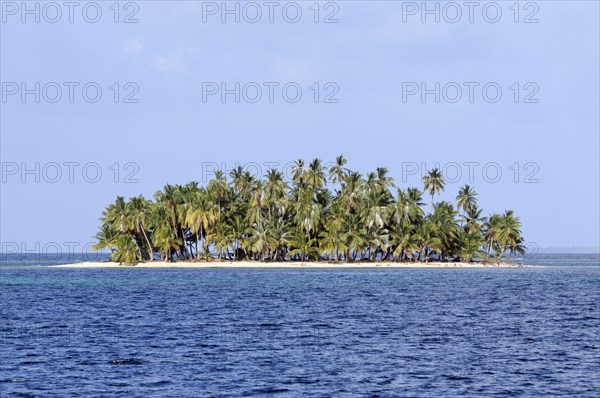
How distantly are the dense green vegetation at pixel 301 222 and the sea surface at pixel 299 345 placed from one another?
68.1 metres

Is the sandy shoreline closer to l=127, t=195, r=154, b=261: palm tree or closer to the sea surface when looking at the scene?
l=127, t=195, r=154, b=261: palm tree

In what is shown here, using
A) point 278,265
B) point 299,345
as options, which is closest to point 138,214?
point 278,265

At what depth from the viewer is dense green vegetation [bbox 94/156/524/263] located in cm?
15200

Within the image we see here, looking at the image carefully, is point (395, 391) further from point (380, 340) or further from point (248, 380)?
point (380, 340)

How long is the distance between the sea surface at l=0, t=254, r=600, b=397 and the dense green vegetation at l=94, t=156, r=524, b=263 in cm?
6808

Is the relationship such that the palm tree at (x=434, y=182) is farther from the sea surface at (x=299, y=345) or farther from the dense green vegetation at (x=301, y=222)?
the sea surface at (x=299, y=345)

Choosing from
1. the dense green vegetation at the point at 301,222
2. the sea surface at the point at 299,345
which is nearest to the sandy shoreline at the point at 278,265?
the dense green vegetation at the point at 301,222

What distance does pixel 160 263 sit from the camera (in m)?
160

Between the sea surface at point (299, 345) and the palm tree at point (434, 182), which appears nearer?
the sea surface at point (299, 345)

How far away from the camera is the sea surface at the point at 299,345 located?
→ 3319 cm

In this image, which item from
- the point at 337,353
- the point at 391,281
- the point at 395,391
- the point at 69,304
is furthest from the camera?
the point at 391,281

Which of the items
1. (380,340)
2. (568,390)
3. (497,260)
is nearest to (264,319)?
(380,340)

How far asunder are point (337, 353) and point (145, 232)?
12395cm

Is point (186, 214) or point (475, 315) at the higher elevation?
point (186, 214)
